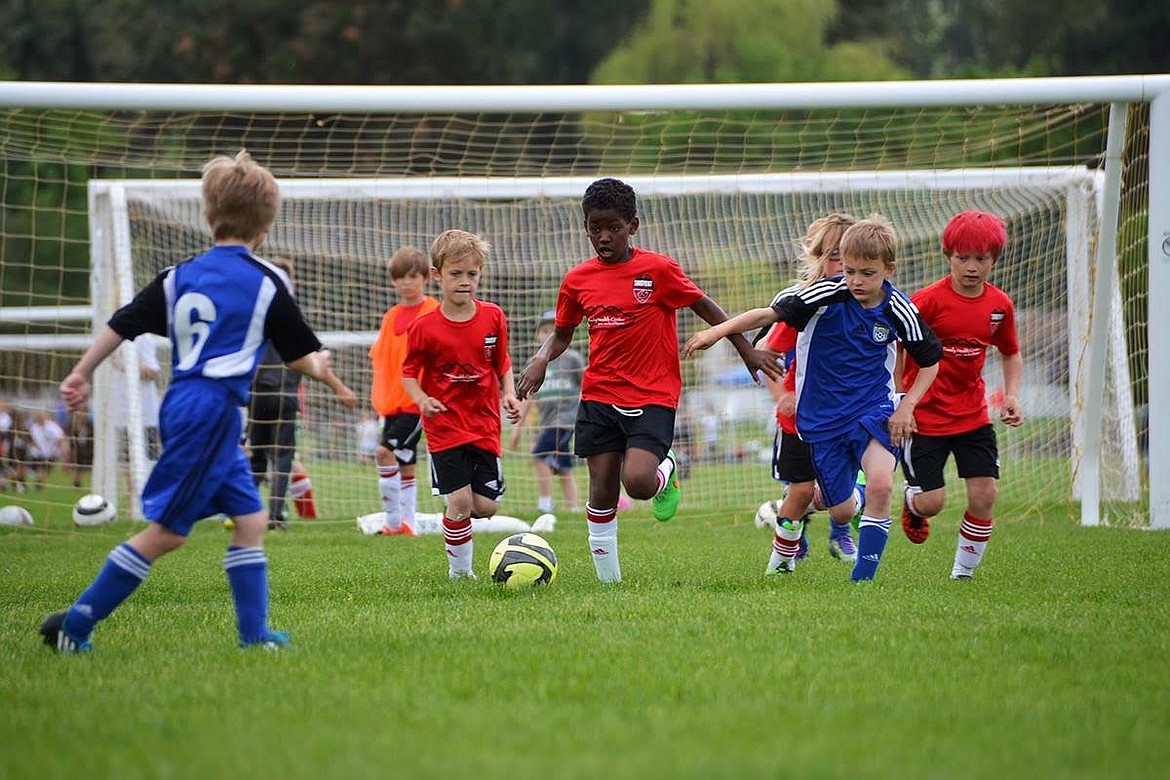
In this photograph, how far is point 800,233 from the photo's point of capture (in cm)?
1336

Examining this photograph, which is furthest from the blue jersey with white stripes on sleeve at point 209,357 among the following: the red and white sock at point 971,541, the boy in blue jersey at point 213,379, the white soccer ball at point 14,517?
the white soccer ball at point 14,517

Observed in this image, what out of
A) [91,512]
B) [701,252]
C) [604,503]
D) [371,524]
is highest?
[701,252]

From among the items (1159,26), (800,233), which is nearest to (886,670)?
(800,233)

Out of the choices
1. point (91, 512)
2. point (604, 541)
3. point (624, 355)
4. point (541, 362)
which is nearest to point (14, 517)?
point (91, 512)

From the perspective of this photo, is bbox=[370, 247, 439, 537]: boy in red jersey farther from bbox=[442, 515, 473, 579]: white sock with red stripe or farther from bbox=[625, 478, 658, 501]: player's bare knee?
bbox=[625, 478, 658, 501]: player's bare knee

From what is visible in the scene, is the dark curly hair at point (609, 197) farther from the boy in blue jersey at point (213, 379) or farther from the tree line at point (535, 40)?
the tree line at point (535, 40)

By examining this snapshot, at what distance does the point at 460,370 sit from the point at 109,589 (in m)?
2.65

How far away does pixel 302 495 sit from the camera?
1247 cm

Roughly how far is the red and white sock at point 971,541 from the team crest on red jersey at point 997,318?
94 centimetres

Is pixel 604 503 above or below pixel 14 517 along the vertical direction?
below

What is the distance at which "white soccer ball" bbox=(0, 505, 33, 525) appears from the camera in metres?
11.4

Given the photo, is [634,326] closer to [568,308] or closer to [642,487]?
[568,308]

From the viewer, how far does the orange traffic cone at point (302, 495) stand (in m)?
12.4

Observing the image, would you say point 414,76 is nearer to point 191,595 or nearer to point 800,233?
point 800,233
